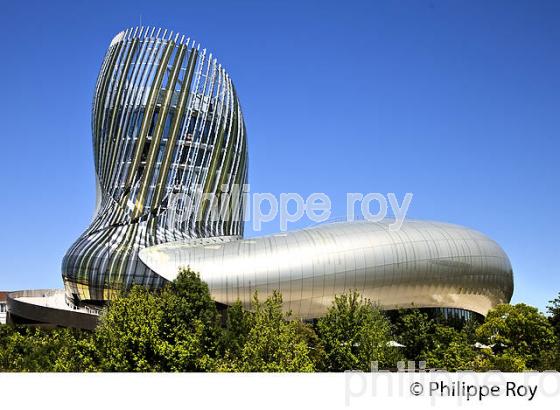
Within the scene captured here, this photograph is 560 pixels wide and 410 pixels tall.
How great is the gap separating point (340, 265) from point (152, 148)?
2382cm

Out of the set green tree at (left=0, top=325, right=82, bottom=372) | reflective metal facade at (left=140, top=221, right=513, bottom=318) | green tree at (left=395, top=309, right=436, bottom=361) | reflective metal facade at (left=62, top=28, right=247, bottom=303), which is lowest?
green tree at (left=0, top=325, right=82, bottom=372)

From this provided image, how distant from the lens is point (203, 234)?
74.4m

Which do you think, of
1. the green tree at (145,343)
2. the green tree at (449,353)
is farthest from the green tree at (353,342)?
the green tree at (145,343)

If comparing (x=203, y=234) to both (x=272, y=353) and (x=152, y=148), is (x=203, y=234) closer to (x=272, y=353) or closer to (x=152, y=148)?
(x=152, y=148)

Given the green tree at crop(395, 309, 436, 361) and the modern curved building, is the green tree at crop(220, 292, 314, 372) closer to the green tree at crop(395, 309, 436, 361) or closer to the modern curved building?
the green tree at crop(395, 309, 436, 361)

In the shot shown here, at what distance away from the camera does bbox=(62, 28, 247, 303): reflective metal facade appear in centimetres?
7131

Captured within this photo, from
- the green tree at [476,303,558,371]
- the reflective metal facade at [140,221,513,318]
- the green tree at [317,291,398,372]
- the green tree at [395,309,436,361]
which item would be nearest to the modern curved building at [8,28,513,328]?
the reflective metal facade at [140,221,513,318]

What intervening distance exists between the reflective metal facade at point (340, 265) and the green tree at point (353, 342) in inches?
721

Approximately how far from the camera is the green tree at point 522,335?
47006 millimetres

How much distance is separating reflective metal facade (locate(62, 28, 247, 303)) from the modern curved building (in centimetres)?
12
